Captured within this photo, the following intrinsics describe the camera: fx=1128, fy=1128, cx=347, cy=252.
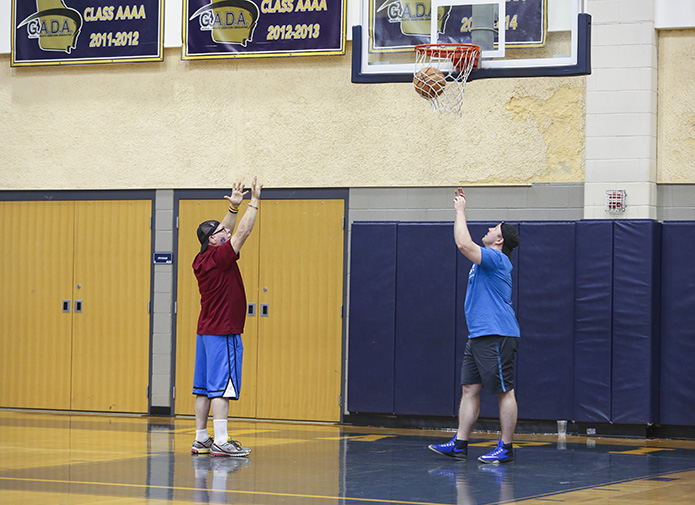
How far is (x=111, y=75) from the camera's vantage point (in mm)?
14266

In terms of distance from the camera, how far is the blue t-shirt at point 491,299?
31.1 ft

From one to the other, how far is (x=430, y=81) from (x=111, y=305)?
572cm

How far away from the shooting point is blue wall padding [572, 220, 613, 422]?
12.2m

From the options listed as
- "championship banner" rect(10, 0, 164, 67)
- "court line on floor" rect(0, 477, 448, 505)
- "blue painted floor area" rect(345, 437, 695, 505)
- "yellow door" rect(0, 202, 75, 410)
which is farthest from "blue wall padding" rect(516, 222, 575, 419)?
"yellow door" rect(0, 202, 75, 410)

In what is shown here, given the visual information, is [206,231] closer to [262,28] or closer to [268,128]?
[268,128]

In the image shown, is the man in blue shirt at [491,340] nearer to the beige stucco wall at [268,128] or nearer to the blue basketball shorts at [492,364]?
the blue basketball shorts at [492,364]

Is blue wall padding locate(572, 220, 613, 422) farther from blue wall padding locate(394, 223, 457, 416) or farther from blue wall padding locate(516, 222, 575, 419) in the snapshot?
blue wall padding locate(394, 223, 457, 416)

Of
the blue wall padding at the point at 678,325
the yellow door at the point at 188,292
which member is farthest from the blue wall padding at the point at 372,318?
the blue wall padding at the point at 678,325

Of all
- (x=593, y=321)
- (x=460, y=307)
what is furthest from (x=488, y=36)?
(x=593, y=321)


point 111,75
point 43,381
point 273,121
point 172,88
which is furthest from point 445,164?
point 43,381

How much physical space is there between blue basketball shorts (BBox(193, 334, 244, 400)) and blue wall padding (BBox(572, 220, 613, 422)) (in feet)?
14.1

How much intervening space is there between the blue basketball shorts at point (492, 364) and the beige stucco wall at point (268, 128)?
363 centimetres

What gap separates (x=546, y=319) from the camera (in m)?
12.4

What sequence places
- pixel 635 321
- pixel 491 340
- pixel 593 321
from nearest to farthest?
pixel 491 340 < pixel 635 321 < pixel 593 321
